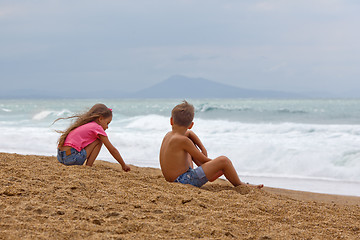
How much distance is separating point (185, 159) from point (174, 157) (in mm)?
118

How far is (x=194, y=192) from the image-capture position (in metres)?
3.45

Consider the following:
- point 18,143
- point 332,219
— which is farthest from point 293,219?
point 18,143

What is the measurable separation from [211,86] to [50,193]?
576 ft

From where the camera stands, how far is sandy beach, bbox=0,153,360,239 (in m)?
2.43

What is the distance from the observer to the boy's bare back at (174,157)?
3924 mm

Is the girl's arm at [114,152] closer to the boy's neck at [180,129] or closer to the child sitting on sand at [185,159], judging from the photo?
the child sitting on sand at [185,159]

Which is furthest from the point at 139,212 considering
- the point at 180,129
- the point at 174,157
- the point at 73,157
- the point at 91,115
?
the point at 91,115

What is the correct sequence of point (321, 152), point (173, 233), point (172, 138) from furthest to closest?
1. point (321, 152)
2. point (172, 138)
3. point (173, 233)

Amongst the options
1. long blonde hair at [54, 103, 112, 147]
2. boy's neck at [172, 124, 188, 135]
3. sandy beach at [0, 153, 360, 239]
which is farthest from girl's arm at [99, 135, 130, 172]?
boy's neck at [172, 124, 188, 135]

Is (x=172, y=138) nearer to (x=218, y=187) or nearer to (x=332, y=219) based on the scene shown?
(x=218, y=187)

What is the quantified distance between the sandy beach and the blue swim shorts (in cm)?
29

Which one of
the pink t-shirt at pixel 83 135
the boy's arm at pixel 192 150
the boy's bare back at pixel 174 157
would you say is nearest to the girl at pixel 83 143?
the pink t-shirt at pixel 83 135

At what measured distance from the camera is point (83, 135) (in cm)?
447

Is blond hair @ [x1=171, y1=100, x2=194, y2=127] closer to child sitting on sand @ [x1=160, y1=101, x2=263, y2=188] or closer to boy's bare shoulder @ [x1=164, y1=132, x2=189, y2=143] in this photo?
child sitting on sand @ [x1=160, y1=101, x2=263, y2=188]
